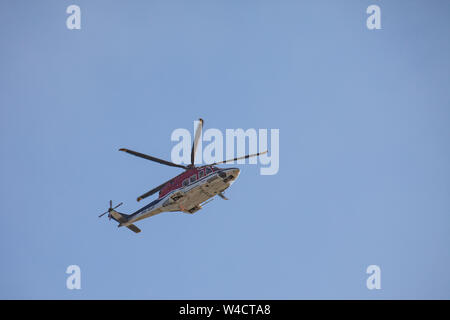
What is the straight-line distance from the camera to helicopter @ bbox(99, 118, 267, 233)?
44.8 m

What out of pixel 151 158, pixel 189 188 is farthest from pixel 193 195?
pixel 151 158

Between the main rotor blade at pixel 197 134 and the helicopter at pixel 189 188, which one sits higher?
the main rotor blade at pixel 197 134

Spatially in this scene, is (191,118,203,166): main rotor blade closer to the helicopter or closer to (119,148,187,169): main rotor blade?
the helicopter

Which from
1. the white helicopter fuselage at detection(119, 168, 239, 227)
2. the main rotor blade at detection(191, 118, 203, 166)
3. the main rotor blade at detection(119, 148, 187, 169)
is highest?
the main rotor blade at detection(191, 118, 203, 166)

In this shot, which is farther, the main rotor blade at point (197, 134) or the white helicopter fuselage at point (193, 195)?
the main rotor blade at point (197, 134)

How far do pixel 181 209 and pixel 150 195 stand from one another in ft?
10.4

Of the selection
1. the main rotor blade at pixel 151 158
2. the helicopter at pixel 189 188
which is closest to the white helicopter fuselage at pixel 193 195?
the helicopter at pixel 189 188

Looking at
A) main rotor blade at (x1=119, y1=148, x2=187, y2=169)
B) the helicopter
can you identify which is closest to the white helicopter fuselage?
the helicopter

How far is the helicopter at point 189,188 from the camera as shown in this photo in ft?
147

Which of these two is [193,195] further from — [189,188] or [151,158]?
[151,158]

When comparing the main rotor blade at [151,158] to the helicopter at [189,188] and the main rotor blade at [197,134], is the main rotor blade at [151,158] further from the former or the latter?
the main rotor blade at [197,134]

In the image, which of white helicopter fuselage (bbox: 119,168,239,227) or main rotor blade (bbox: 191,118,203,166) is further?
main rotor blade (bbox: 191,118,203,166)
